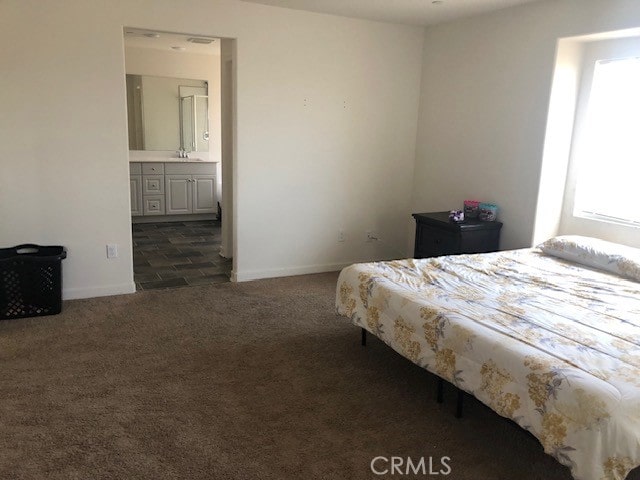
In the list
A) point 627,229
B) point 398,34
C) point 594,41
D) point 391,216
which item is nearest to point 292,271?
point 391,216

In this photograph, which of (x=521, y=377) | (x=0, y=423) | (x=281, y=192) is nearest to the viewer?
(x=521, y=377)

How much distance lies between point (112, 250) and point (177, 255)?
4.66ft

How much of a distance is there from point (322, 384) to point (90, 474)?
1.24 metres

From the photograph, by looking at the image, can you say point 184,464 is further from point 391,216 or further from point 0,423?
point 391,216

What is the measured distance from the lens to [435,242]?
4.48 metres

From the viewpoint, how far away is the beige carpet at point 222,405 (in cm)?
222

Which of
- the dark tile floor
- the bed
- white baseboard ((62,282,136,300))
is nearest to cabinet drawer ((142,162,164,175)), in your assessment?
the dark tile floor

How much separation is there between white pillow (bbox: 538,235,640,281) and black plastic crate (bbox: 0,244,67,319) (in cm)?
352

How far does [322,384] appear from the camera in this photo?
2916 mm

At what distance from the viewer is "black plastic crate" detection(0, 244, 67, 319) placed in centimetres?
366

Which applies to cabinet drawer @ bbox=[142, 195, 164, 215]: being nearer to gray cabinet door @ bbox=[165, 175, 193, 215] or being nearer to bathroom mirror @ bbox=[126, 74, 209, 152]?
gray cabinet door @ bbox=[165, 175, 193, 215]

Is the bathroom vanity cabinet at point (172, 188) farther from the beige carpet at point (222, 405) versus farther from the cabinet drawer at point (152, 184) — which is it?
the beige carpet at point (222, 405)

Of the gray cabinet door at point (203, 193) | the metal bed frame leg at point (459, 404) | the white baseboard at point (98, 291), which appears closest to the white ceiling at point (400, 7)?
the white baseboard at point (98, 291)

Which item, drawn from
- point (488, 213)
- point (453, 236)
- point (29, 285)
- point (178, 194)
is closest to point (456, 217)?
point (453, 236)
